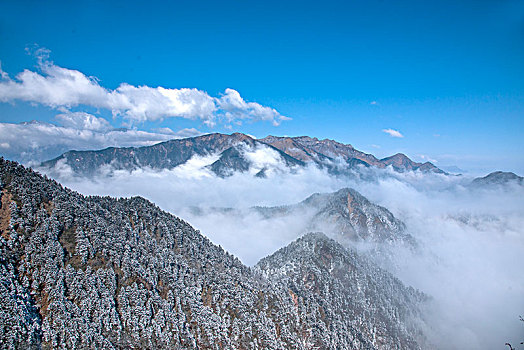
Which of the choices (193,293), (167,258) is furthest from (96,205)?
(193,293)

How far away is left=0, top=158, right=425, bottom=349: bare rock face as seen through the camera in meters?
112

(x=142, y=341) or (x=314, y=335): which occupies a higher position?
(x=142, y=341)

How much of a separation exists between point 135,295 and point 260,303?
66759mm

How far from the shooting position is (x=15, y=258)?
118500mm

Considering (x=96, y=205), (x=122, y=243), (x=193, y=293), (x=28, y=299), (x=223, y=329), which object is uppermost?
(x=96, y=205)

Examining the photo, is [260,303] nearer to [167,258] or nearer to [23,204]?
[167,258]

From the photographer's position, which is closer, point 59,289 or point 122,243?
point 59,289

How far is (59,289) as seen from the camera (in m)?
117

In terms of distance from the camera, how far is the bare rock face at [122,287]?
4407 inches

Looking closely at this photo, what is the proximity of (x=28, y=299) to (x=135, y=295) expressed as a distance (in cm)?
3800

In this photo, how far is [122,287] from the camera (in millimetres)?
134750

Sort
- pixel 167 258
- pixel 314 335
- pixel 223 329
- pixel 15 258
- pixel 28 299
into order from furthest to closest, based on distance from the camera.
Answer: pixel 314 335
pixel 167 258
pixel 223 329
pixel 15 258
pixel 28 299

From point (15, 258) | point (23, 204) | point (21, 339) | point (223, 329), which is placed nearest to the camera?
point (21, 339)

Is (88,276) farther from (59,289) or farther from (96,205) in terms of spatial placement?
(96,205)
